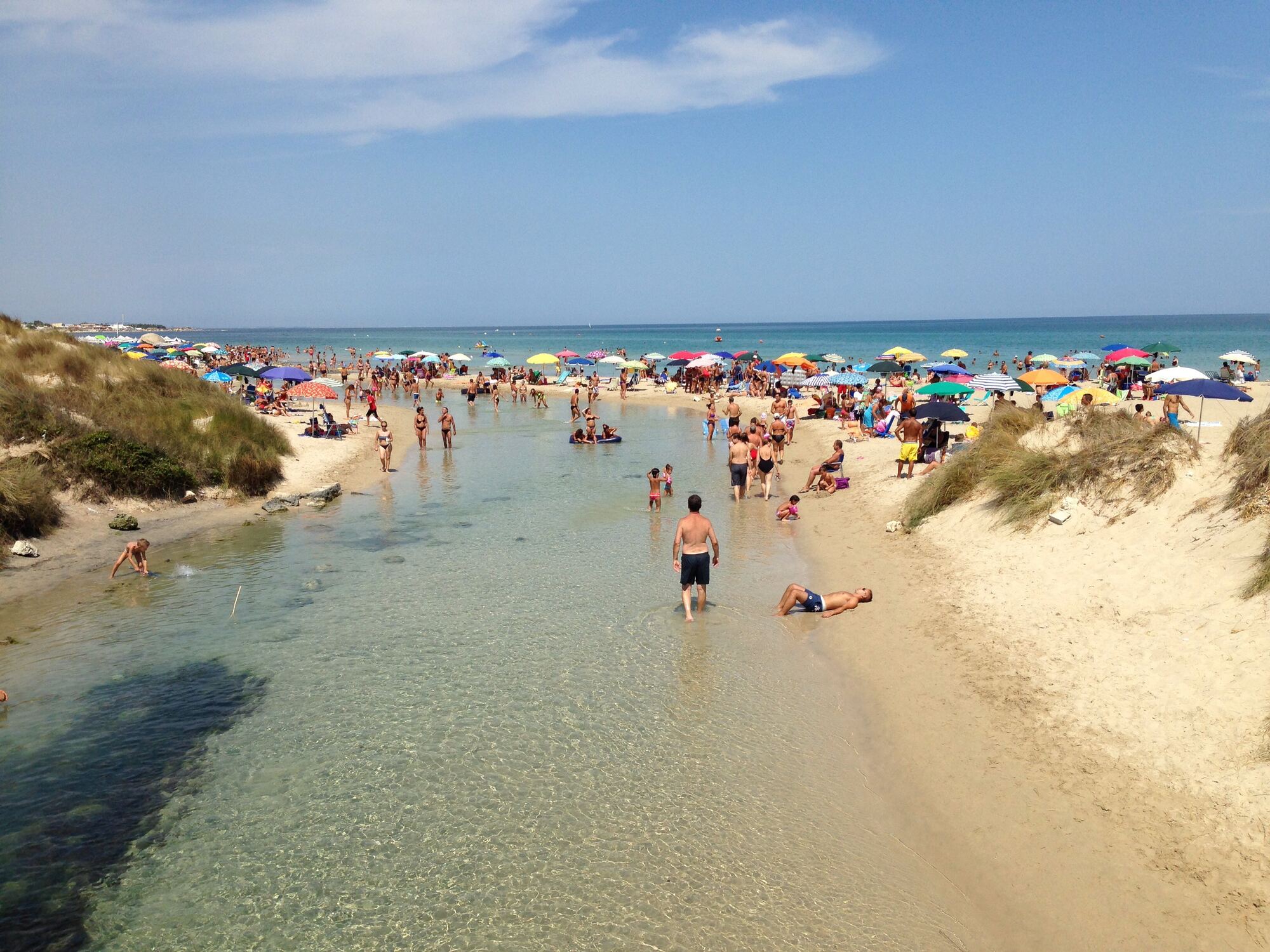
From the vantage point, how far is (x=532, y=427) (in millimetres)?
32562

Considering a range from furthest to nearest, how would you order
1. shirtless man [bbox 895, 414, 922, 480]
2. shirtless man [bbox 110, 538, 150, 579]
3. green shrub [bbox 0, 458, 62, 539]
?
1. shirtless man [bbox 895, 414, 922, 480]
2. green shrub [bbox 0, 458, 62, 539]
3. shirtless man [bbox 110, 538, 150, 579]

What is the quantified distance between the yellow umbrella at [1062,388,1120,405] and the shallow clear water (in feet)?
32.9

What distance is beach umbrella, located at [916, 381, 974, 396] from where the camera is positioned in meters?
20.1

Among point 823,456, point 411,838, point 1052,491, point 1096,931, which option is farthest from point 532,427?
point 1096,931

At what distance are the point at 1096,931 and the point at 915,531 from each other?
9.08 metres

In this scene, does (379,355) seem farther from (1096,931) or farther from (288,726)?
(1096,931)

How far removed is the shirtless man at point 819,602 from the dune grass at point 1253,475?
13.9 feet

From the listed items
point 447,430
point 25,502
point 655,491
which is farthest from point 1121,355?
point 25,502

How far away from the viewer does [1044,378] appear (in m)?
25.0

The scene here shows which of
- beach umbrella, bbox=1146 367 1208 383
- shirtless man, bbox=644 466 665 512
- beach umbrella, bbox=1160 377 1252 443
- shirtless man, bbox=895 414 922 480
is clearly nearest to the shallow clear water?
shirtless man, bbox=644 466 665 512

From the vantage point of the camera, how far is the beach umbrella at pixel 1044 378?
2480 cm

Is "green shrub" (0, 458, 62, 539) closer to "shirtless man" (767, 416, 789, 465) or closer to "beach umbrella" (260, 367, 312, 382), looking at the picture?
"beach umbrella" (260, 367, 312, 382)

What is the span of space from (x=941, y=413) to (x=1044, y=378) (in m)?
10.3

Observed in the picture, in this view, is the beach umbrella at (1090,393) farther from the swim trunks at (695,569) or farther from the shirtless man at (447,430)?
the shirtless man at (447,430)
